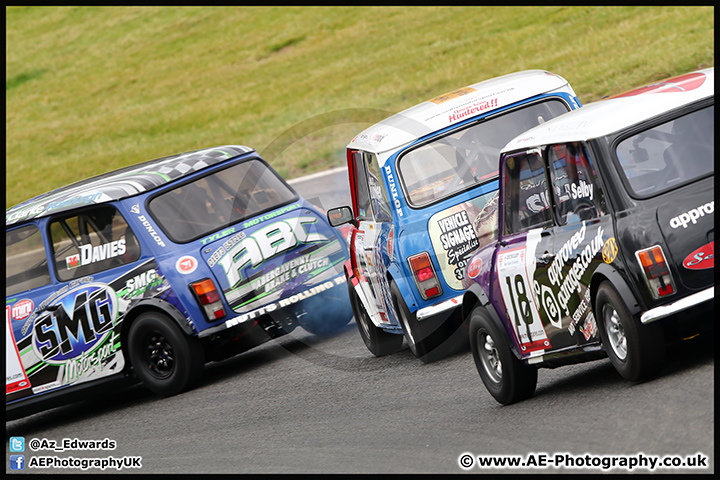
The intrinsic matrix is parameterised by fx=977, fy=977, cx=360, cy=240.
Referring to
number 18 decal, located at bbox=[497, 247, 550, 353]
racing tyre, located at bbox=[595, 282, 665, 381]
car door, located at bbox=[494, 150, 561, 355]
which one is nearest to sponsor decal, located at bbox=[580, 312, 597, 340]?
racing tyre, located at bbox=[595, 282, 665, 381]

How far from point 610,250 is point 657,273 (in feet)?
1.12

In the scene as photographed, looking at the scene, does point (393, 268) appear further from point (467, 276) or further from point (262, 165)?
point (262, 165)

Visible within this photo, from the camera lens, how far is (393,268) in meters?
7.95

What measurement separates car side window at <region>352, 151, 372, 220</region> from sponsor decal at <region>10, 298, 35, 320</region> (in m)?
3.24

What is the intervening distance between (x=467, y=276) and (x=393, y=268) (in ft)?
3.28

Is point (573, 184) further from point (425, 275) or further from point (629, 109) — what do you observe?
point (425, 275)

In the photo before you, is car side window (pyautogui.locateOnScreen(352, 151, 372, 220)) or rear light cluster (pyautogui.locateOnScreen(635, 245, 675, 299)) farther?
car side window (pyautogui.locateOnScreen(352, 151, 372, 220))

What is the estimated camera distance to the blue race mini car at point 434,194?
7.70 m

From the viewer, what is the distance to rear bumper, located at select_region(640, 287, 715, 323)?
17.0 ft

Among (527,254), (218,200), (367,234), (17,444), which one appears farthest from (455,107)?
(17,444)

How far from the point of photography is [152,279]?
9039 millimetres

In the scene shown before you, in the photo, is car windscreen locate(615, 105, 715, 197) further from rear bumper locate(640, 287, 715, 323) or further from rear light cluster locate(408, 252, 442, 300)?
rear light cluster locate(408, 252, 442, 300)

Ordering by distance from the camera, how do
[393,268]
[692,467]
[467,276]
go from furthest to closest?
[393,268], [467,276], [692,467]

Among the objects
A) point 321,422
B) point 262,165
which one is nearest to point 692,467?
point 321,422
